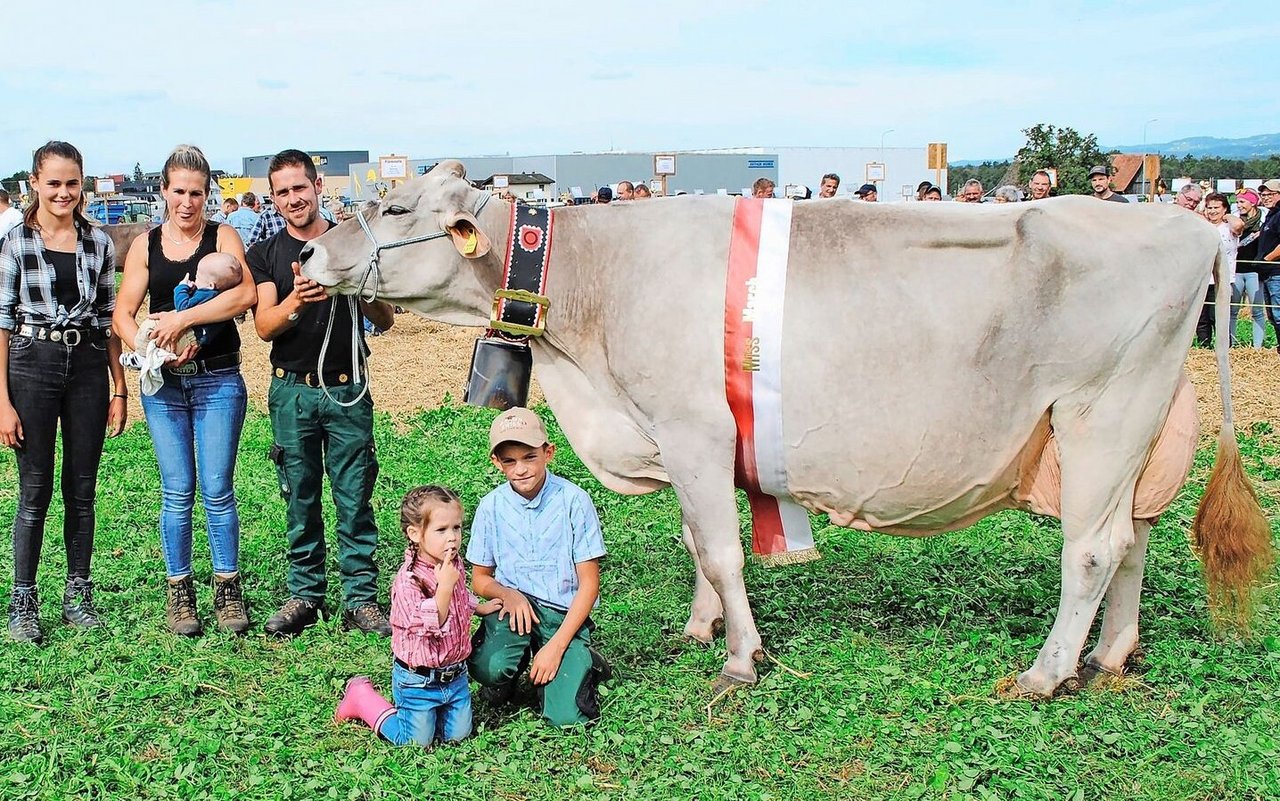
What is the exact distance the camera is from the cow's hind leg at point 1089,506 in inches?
181

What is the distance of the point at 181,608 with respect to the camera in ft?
18.5

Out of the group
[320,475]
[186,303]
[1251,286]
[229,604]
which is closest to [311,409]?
[320,475]

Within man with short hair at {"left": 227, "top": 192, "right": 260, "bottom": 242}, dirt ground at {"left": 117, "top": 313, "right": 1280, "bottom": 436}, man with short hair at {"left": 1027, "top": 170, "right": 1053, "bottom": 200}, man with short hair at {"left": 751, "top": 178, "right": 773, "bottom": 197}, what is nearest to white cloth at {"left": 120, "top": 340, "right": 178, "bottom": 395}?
dirt ground at {"left": 117, "top": 313, "right": 1280, "bottom": 436}

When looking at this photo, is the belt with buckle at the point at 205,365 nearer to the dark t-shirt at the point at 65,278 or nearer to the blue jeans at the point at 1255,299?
the dark t-shirt at the point at 65,278

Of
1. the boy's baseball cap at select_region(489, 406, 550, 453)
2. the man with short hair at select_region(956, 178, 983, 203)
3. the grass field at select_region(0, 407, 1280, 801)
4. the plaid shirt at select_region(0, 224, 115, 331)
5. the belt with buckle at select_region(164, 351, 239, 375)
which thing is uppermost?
the man with short hair at select_region(956, 178, 983, 203)

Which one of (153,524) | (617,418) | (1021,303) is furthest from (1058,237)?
(153,524)

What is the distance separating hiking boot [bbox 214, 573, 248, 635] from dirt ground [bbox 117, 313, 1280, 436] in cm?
557

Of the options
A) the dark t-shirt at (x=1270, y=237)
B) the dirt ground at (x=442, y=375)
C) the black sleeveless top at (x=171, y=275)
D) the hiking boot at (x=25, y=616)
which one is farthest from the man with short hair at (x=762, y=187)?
the hiking boot at (x=25, y=616)

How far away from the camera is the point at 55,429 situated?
540cm

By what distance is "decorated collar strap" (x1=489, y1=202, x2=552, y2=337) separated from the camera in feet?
16.2

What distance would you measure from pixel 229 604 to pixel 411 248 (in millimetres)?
2063

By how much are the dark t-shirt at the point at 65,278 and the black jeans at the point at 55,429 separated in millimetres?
199

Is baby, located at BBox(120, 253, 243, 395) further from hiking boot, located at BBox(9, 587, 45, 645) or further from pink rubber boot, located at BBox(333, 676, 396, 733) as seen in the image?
pink rubber boot, located at BBox(333, 676, 396, 733)

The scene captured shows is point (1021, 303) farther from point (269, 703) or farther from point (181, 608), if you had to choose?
point (181, 608)
